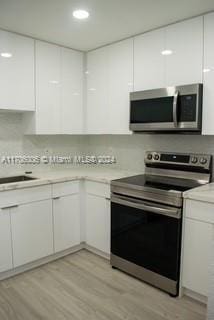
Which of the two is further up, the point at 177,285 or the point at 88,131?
the point at 88,131

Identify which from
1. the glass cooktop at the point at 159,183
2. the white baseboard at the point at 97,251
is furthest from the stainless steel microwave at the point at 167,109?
the white baseboard at the point at 97,251

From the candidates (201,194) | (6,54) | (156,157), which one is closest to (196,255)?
(201,194)

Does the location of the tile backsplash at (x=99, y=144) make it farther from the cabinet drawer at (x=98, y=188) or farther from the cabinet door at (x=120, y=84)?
the cabinet drawer at (x=98, y=188)

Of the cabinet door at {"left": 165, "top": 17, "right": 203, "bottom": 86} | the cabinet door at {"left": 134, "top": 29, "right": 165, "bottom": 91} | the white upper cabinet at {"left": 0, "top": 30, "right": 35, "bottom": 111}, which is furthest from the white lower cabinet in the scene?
the white upper cabinet at {"left": 0, "top": 30, "right": 35, "bottom": 111}

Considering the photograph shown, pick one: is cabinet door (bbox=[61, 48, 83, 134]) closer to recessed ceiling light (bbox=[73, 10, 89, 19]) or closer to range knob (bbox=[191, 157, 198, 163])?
recessed ceiling light (bbox=[73, 10, 89, 19])

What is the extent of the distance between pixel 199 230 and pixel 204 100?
106cm

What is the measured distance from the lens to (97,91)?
122 inches

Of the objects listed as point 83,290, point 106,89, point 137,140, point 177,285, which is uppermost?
point 106,89

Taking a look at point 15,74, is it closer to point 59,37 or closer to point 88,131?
point 59,37

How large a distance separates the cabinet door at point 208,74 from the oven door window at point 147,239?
0.87m

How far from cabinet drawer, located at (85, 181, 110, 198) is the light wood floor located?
74 centimetres

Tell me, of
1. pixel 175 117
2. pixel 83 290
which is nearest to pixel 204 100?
pixel 175 117

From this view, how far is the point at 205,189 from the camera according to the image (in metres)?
2.11

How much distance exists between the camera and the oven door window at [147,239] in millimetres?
2108
